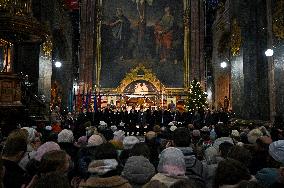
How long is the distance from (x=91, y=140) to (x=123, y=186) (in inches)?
104

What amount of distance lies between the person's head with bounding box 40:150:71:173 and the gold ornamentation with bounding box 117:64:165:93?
2674 cm

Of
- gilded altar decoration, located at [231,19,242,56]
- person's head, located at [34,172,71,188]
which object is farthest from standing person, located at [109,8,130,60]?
person's head, located at [34,172,71,188]

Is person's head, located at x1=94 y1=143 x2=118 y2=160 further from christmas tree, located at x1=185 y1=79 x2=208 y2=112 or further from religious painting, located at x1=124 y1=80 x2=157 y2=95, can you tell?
religious painting, located at x1=124 y1=80 x2=157 y2=95

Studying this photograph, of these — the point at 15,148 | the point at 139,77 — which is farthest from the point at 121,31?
the point at 15,148

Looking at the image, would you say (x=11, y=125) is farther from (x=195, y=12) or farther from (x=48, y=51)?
(x=195, y=12)

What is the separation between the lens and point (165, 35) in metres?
31.3

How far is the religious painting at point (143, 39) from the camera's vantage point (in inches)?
1222

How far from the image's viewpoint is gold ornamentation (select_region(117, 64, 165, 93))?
30.5 m

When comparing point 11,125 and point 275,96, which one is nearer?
point 11,125

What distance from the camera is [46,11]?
65.1ft

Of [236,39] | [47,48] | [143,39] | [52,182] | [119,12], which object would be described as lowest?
[52,182]

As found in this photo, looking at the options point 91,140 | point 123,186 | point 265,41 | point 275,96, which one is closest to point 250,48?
point 265,41

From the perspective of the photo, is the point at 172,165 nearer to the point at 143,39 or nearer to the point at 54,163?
the point at 54,163

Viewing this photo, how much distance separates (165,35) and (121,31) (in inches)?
150
